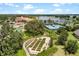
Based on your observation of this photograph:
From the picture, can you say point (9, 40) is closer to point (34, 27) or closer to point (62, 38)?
point (34, 27)

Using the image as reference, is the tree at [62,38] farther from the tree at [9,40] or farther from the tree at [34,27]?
the tree at [9,40]

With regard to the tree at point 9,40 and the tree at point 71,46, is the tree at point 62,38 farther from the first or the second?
the tree at point 9,40

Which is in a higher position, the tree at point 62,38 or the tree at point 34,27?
the tree at point 34,27

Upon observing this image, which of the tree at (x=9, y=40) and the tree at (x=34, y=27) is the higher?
the tree at (x=34, y=27)

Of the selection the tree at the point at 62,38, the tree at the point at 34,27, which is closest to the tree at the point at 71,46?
the tree at the point at 62,38

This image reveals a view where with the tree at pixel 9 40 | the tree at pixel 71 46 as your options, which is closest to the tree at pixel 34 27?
the tree at pixel 9 40

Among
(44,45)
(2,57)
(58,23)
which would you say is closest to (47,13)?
(58,23)

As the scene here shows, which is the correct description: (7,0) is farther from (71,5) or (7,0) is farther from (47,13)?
(71,5)

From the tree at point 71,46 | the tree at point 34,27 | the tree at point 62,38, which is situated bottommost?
the tree at point 71,46

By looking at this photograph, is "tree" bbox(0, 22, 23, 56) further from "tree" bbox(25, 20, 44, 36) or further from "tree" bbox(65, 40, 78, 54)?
"tree" bbox(65, 40, 78, 54)
